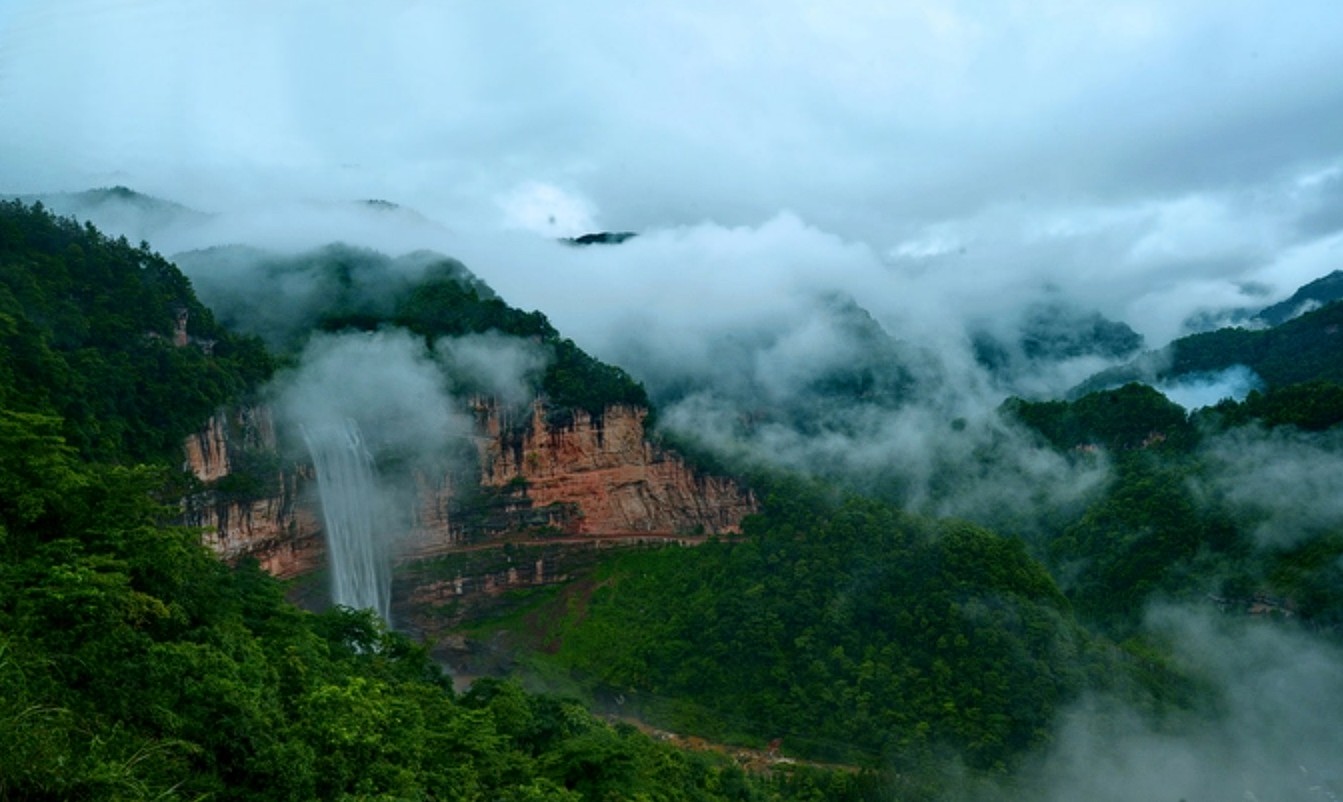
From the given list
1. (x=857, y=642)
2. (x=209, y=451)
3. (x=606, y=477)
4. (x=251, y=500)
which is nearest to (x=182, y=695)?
(x=209, y=451)

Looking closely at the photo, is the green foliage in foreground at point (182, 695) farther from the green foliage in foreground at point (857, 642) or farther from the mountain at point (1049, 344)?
the mountain at point (1049, 344)

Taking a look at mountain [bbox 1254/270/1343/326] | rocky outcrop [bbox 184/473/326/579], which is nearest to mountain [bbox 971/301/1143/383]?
mountain [bbox 1254/270/1343/326]

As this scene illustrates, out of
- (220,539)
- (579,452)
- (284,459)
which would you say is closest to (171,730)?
(220,539)

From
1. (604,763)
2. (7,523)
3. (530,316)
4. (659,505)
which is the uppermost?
(530,316)

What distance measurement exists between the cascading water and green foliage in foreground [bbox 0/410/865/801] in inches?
882

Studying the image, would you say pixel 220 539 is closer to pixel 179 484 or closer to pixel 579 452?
pixel 179 484

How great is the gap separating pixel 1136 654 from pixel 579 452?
105 feet

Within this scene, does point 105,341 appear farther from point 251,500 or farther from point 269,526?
point 269,526

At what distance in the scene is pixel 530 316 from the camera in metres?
52.9

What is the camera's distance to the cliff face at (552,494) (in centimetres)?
4831

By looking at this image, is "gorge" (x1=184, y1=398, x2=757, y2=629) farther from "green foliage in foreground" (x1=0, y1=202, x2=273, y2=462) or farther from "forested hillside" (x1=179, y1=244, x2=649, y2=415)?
"green foliage in foreground" (x1=0, y1=202, x2=273, y2=462)

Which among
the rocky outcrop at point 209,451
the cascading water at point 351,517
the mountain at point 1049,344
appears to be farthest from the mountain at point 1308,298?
the rocky outcrop at point 209,451

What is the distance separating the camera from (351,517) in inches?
1768

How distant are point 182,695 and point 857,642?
3144cm
